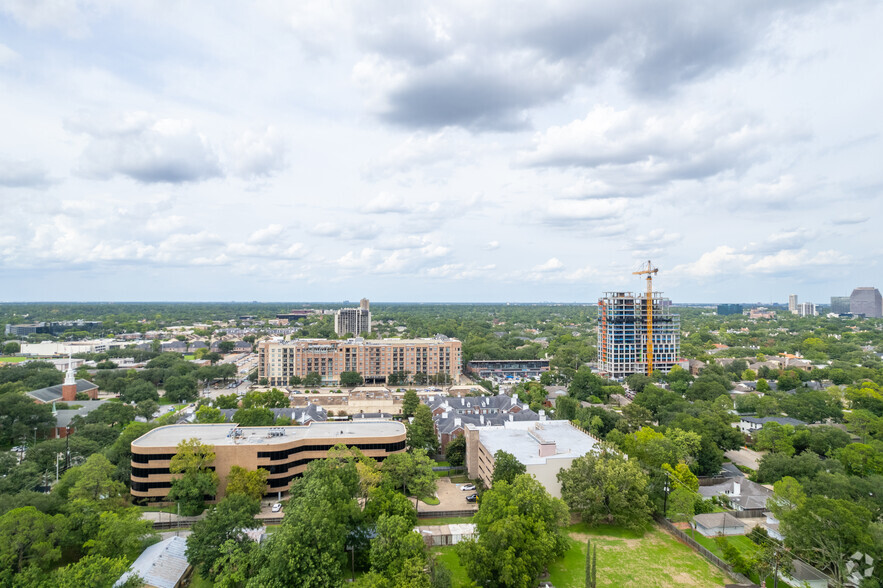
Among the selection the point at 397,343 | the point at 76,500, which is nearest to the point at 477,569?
the point at 76,500

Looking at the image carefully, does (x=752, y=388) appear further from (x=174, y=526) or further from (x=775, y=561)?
(x=174, y=526)

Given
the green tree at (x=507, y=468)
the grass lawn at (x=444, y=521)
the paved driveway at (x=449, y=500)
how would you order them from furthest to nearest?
the paved driveway at (x=449, y=500) → the grass lawn at (x=444, y=521) → the green tree at (x=507, y=468)

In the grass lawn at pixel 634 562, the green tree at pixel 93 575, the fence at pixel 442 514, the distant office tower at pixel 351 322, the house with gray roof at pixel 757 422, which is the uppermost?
the distant office tower at pixel 351 322

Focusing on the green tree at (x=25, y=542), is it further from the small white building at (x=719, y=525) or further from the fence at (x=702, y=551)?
the small white building at (x=719, y=525)

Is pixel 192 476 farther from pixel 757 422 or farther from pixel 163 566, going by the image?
pixel 757 422

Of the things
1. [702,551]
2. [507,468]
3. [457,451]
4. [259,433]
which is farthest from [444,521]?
[259,433]

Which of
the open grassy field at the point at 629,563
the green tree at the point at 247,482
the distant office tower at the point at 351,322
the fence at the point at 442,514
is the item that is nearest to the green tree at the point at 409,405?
the fence at the point at 442,514

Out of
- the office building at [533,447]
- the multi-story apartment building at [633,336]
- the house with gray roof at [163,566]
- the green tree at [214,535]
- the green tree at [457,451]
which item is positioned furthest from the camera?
the multi-story apartment building at [633,336]
